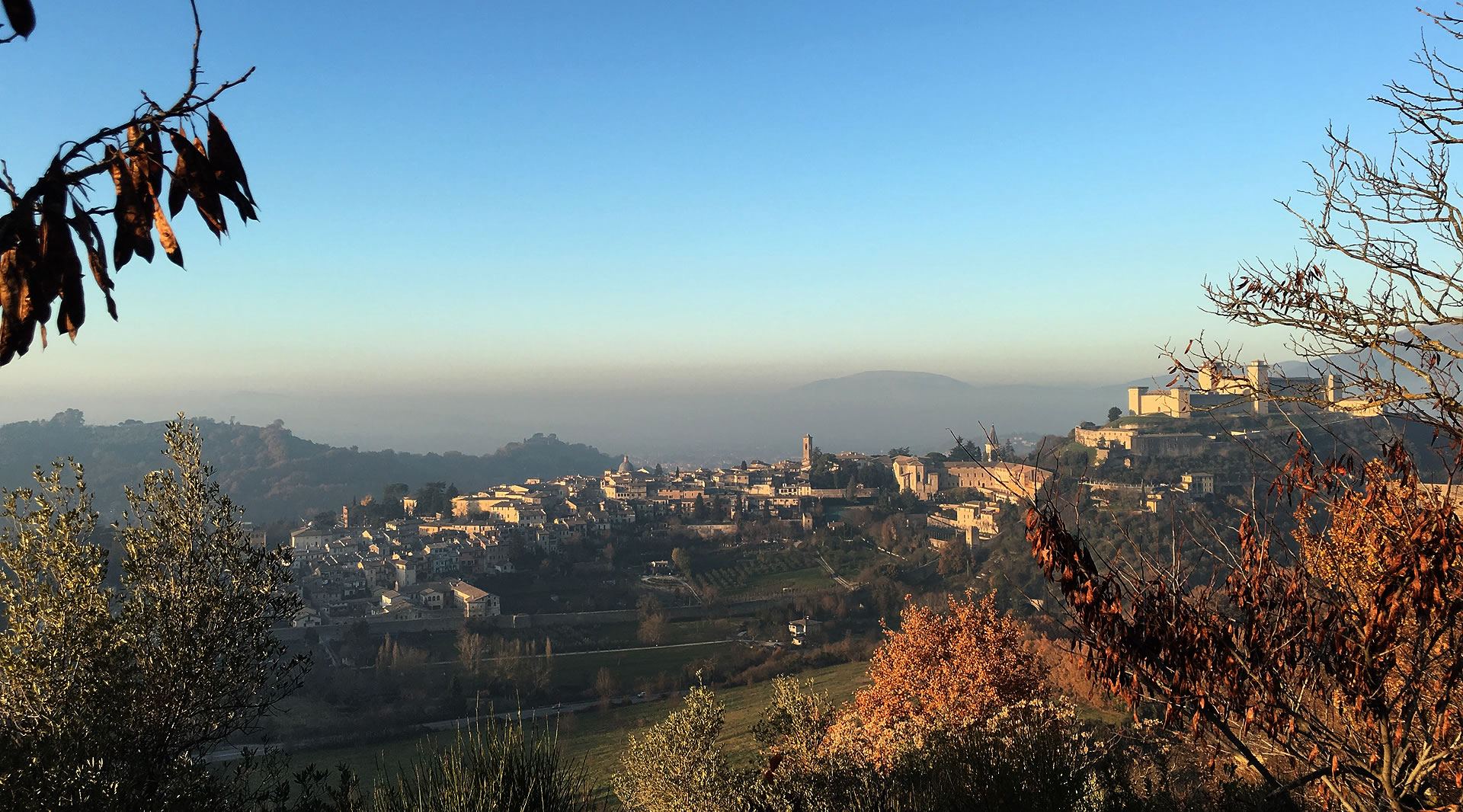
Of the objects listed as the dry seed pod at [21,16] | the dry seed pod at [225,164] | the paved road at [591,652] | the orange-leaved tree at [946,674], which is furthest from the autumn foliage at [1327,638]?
the paved road at [591,652]

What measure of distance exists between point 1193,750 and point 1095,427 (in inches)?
2124

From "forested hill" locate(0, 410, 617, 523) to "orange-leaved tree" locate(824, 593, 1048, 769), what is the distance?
154 feet

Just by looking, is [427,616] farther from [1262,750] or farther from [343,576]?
[1262,750]

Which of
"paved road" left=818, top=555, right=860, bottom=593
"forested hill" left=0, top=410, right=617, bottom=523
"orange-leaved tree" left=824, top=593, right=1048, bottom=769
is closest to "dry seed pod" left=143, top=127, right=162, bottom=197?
"orange-leaved tree" left=824, top=593, right=1048, bottom=769

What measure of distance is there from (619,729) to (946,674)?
12473 millimetres

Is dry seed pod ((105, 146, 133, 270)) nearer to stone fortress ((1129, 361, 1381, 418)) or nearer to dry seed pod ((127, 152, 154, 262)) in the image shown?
dry seed pod ((127, 152, 154, 262))

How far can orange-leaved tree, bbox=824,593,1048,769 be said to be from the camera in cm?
1069

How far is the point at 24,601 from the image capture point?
3.91m

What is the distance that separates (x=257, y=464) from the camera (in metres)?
75.5

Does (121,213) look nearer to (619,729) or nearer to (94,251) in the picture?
(94,251)

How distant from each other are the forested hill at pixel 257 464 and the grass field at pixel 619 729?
111 ft

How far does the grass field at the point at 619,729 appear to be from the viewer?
57.4 ft

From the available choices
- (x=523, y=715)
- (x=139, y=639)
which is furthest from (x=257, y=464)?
(x=139, y=639)

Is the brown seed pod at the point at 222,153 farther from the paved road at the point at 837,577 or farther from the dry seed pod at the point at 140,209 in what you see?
the paved road at the point at 837,577
